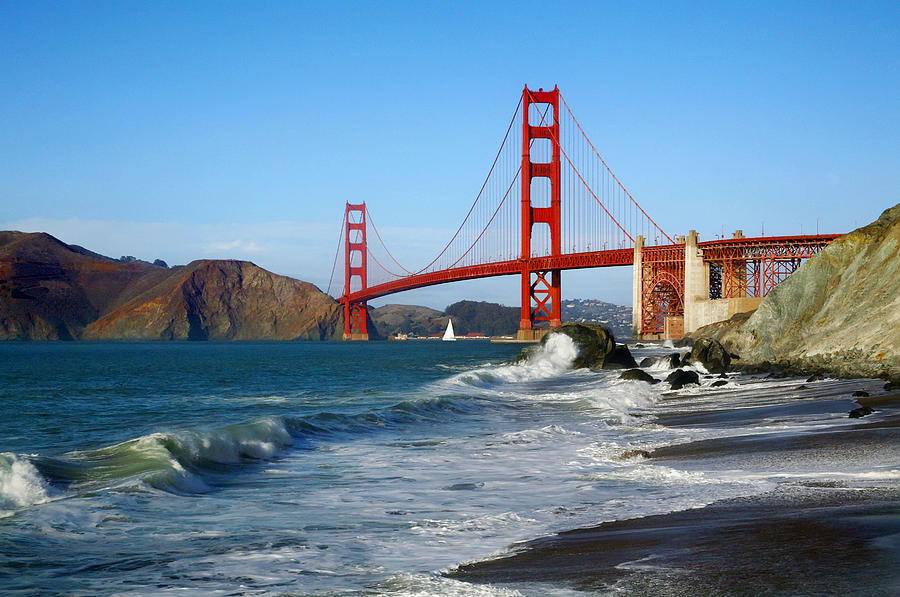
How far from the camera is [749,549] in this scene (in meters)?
4.97

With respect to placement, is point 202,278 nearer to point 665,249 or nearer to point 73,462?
point 665,249

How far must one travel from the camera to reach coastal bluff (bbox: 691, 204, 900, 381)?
19.3 m

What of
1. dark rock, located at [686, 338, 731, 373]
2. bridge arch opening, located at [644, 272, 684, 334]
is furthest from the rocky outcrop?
bridge arch opening, located at [644, 272, 684, 334]

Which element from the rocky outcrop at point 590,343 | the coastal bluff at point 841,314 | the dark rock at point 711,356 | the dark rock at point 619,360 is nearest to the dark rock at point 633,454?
the coastal bluff at point 841,314

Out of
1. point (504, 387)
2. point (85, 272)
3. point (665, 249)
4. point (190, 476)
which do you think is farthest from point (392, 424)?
point (85, 272)

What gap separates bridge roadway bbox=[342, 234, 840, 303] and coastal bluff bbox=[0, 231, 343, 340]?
70.1 meters

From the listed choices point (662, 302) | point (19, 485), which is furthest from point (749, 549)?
point (662, 302)

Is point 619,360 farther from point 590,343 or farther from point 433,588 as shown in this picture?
point 433,588

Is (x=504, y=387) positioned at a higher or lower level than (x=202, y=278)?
lower

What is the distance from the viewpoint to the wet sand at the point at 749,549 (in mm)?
4262

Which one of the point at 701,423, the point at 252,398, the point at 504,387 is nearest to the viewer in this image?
the point at 701,423

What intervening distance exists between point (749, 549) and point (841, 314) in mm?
20067

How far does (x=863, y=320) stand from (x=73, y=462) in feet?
60.1

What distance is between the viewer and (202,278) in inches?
6127
